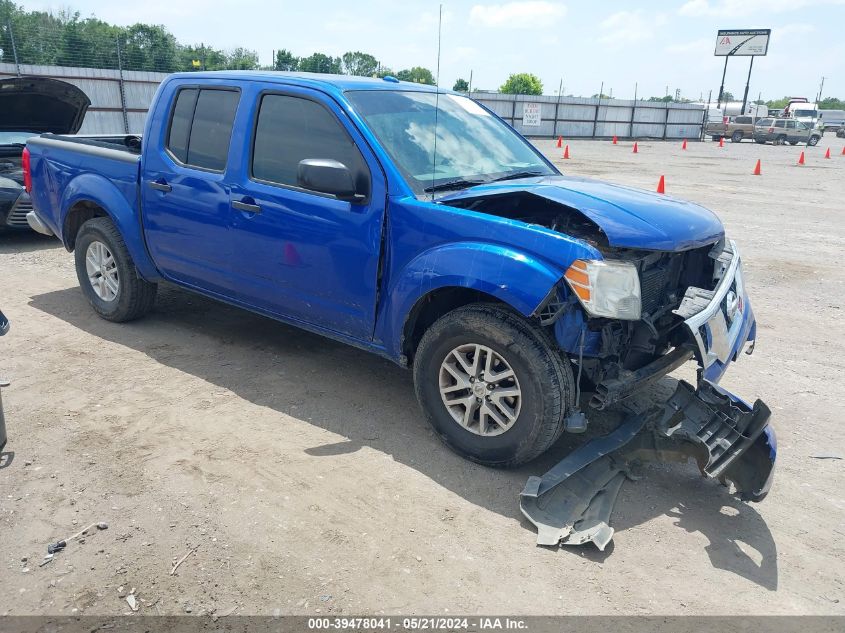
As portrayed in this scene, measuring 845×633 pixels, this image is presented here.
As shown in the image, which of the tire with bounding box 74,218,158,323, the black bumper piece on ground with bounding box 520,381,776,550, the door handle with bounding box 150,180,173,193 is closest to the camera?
the black bumper piece on ground with bounding box 520,381,776,550

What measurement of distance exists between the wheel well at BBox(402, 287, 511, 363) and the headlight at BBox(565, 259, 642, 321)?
51cm

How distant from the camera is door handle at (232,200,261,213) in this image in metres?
4.31

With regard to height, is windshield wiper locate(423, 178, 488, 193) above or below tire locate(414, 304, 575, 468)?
above

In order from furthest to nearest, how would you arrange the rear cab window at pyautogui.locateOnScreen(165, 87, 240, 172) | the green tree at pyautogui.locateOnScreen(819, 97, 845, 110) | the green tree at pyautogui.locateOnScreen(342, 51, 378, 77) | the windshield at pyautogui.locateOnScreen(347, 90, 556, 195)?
the green tree at pyautogui.locateOnScreen(819, 97, 845, 110), the green tree at pyautogui.locateOnScreen(342, 51, 378, 77), the rear cab window at pyautogui.locateOnScreen(165, 87, 240, 172), the windshield at pyautogui.locateOnScreen(347, 90, 556, 195)

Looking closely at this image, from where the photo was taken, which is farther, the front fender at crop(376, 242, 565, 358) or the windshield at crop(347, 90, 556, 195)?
the windshield at crop(347, 90, 556, 195)

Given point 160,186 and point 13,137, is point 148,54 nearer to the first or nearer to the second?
point 13,137

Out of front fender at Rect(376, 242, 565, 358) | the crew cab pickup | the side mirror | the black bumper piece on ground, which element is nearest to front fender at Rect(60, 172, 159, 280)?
the side mirror

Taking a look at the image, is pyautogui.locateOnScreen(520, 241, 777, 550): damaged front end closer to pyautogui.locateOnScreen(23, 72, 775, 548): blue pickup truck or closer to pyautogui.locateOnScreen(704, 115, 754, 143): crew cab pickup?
pyautogui.locateOnScreen(23, 72, 775, 548): blue pickup truck

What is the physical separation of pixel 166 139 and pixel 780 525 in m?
4.64

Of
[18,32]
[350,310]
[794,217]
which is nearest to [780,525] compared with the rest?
[350,310]

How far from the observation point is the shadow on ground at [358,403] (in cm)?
326

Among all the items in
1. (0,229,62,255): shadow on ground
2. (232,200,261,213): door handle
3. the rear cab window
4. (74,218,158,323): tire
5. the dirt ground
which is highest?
the rear cab window

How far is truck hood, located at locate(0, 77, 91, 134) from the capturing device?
304 inches

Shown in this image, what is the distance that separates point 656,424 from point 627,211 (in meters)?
1.11
